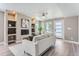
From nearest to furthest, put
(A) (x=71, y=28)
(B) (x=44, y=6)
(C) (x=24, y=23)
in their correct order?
(B) (x=44, y=6)
(A) (x=71, y=28)
(C) (x=24, y=23)

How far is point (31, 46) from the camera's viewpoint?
252cm

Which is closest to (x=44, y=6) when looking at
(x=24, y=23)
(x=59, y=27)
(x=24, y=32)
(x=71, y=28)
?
(x=24, y=23)

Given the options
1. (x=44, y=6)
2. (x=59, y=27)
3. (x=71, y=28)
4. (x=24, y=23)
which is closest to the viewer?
(x=44, y=6)

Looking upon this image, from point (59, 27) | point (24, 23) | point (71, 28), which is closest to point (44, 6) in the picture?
point (24, 23)

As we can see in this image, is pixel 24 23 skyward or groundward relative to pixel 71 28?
skyward

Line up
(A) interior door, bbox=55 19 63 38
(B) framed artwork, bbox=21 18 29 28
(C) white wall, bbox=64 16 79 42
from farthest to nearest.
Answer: (A) interior door, bbox=55 19 63 38 < (B) framed artwork, bbox=21 18 29 28 < (C) white wall, bbox=64 16 79 42

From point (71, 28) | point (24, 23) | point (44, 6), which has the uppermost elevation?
point (44, 6)

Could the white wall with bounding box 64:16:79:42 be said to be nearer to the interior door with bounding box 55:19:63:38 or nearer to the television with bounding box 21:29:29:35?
the interior door with bounding box 55:19:63:38

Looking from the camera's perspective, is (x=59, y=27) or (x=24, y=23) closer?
(x=24, y=23)

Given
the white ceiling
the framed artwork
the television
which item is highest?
the white ceiling

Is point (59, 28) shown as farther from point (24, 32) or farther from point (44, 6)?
point (44, 6)

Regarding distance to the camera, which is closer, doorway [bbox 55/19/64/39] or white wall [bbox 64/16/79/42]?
white wall [bbox 64/16/79/42]

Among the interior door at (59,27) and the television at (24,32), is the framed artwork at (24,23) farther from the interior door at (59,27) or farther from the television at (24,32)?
the interior door at (59,27)

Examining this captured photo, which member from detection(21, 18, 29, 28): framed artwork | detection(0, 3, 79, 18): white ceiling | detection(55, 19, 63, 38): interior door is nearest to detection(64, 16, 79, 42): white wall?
detection(55, 19, 63, 38): interior door
